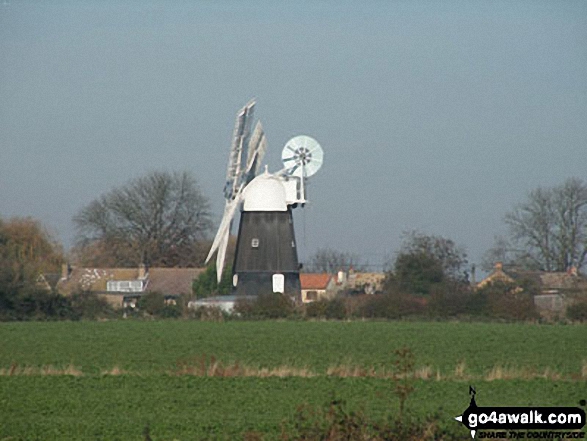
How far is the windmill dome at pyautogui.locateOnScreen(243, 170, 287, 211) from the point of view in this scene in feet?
208

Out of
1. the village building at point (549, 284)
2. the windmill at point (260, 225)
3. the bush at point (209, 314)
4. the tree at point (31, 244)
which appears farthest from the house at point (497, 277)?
the tree at point (31, 244)

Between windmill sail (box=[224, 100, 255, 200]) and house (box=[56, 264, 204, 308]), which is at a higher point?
windmill sail (box=[224, 100, 255, 200])

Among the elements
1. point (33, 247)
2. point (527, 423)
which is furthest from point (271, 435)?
point (33, 247)

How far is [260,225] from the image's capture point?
6331 centimetres

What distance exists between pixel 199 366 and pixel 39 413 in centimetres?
779

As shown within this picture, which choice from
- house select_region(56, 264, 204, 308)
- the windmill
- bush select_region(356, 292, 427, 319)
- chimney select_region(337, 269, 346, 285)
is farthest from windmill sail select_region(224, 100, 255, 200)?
chimney select_region(337, 269, 346, 285)

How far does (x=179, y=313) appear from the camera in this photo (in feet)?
204

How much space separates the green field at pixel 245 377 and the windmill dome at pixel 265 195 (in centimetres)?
1680

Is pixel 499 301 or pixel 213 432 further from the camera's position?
pixel 499 301

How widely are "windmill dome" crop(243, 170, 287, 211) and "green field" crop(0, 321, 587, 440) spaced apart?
16.8 metres

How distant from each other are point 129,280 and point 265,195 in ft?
83.2

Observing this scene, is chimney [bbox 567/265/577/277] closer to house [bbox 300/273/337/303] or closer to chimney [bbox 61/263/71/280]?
house [bbox 300/273/337/303]

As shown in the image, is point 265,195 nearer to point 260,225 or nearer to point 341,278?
point 260,225

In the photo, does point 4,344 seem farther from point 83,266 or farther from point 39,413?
point 83,266
